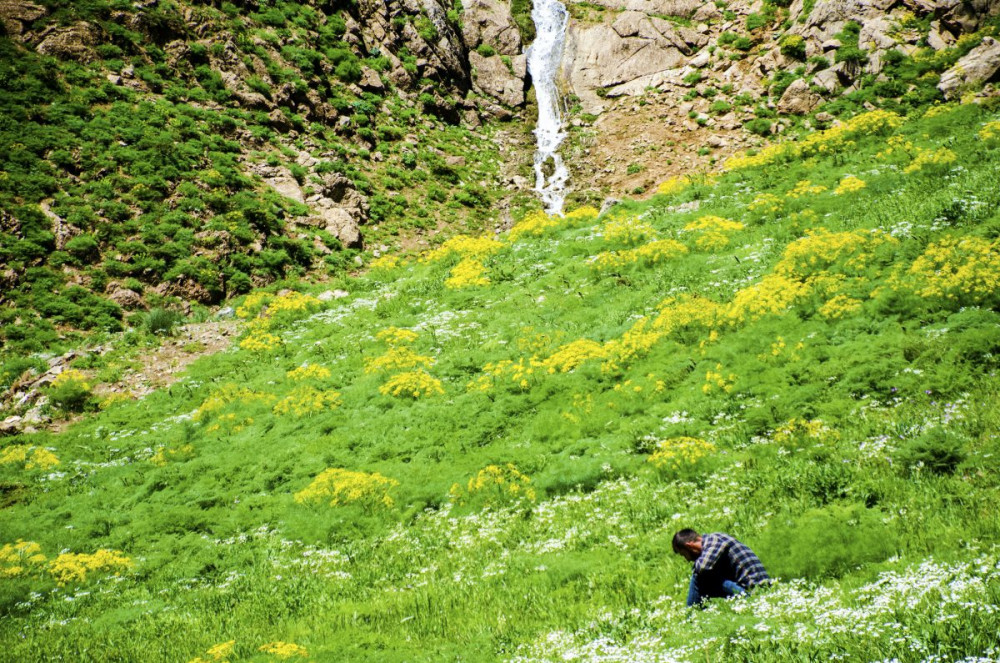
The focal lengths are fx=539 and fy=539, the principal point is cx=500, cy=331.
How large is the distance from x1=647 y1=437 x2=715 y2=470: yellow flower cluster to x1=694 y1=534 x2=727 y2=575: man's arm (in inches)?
161

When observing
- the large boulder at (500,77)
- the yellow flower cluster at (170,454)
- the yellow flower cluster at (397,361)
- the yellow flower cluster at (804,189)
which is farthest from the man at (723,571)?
the large boulder at (500,77)

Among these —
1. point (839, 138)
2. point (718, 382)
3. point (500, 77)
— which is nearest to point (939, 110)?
point (839, 138)

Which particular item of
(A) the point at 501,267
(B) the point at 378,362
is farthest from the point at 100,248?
(A) the point at 501,267

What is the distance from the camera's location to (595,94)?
4838 cm

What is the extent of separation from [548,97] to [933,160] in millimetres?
36617

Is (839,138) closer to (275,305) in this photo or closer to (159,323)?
(275,305)

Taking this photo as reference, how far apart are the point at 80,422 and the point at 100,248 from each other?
37.3ft

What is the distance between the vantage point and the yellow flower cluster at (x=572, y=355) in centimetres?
1625

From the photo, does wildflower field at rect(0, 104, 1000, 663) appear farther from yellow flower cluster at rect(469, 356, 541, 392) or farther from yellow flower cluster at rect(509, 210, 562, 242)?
yellow flower cluster at rect(509, 210, 562, 242)

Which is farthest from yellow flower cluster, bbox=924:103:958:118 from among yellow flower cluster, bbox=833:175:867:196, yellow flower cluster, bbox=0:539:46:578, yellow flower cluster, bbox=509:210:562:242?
yellow flower cluster, bbox=0:539:46:578

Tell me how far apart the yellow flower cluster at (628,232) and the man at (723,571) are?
56.0ft

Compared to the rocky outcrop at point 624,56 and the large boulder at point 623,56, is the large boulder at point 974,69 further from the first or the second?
the large boulder at point 623,56

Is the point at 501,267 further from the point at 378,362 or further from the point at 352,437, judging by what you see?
the point at 352,437

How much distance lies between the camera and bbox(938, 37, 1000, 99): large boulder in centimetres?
2530
